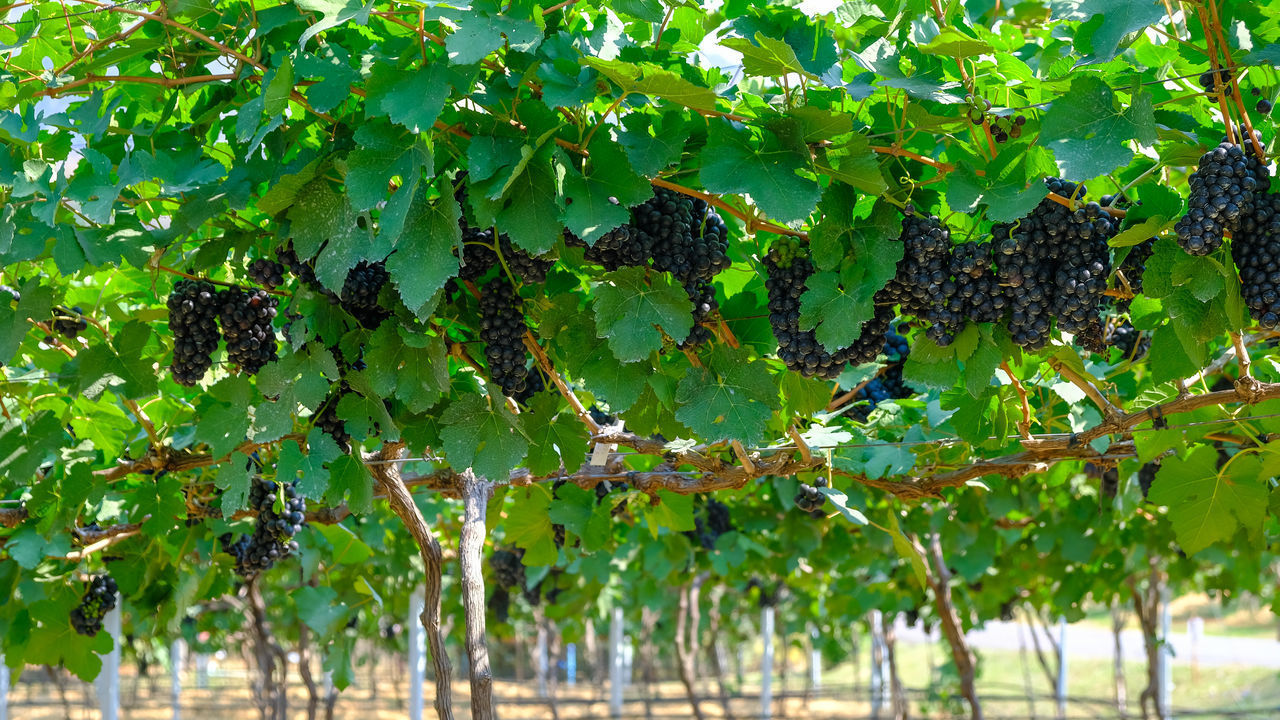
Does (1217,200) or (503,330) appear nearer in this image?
(1217,200)

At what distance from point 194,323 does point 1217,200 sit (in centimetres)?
188

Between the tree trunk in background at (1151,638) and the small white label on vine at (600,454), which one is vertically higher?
the small white label on vine at (600,454)

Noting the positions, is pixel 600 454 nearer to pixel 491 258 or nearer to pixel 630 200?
pixel 491 258

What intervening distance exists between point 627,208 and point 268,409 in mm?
905

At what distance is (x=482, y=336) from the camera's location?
2062 mm

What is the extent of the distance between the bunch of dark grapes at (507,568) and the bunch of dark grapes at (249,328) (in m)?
4.96

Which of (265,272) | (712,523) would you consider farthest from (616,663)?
(265,272)

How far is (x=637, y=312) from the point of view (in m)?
1.77

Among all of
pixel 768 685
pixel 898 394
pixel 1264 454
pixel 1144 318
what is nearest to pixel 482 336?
pixel 1144 318

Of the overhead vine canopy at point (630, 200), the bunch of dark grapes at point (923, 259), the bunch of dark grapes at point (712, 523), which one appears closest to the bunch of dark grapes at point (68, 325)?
the overhead vine canopy at point (630, 200)

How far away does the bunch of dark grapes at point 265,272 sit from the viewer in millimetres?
1965

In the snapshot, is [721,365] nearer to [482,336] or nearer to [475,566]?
[482,336]

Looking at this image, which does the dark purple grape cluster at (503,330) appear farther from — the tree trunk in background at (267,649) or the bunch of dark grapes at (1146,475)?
the tree trunk in background at (267,649)

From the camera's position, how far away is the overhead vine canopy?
5.00 feet
